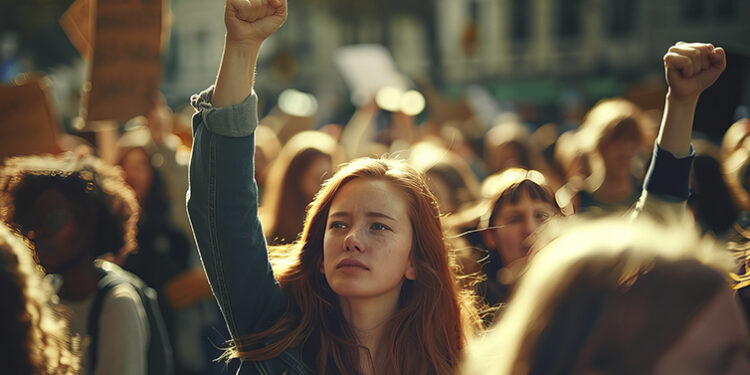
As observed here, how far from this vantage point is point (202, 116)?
1.85 m

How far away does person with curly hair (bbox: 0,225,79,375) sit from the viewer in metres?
1.52

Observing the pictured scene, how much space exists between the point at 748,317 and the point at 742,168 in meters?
1.47

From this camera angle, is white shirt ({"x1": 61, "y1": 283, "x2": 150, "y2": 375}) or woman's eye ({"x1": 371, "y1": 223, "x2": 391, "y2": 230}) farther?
white shirt ({"x1": 61, "y1": 283, "x2": 150, "y2": 375})

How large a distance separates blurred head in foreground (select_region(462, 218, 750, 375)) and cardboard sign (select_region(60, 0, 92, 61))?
14.7ft

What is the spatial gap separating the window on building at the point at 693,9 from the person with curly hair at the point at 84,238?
87.1 feet

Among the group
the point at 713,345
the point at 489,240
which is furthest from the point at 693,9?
the point at 713,345

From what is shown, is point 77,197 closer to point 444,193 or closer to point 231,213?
point 231,213

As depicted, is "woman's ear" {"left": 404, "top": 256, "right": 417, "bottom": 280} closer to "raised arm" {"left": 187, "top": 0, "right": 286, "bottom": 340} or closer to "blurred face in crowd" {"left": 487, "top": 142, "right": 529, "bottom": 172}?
"raised arm" {"left": 187, "top": 0, "right": 286, "bottom": 340}

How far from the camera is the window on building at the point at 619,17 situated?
2811cm

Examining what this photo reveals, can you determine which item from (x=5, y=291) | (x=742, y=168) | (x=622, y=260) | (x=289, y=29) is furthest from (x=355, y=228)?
(x=289, y=29)

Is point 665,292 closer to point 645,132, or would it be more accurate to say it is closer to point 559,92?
point 645,132

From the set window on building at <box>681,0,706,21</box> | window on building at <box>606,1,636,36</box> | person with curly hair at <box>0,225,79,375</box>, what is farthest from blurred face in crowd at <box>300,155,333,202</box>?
window on building at <box>606,1,636,36</box>

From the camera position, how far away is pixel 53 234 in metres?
2.66

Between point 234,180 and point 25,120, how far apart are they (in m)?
2.85
